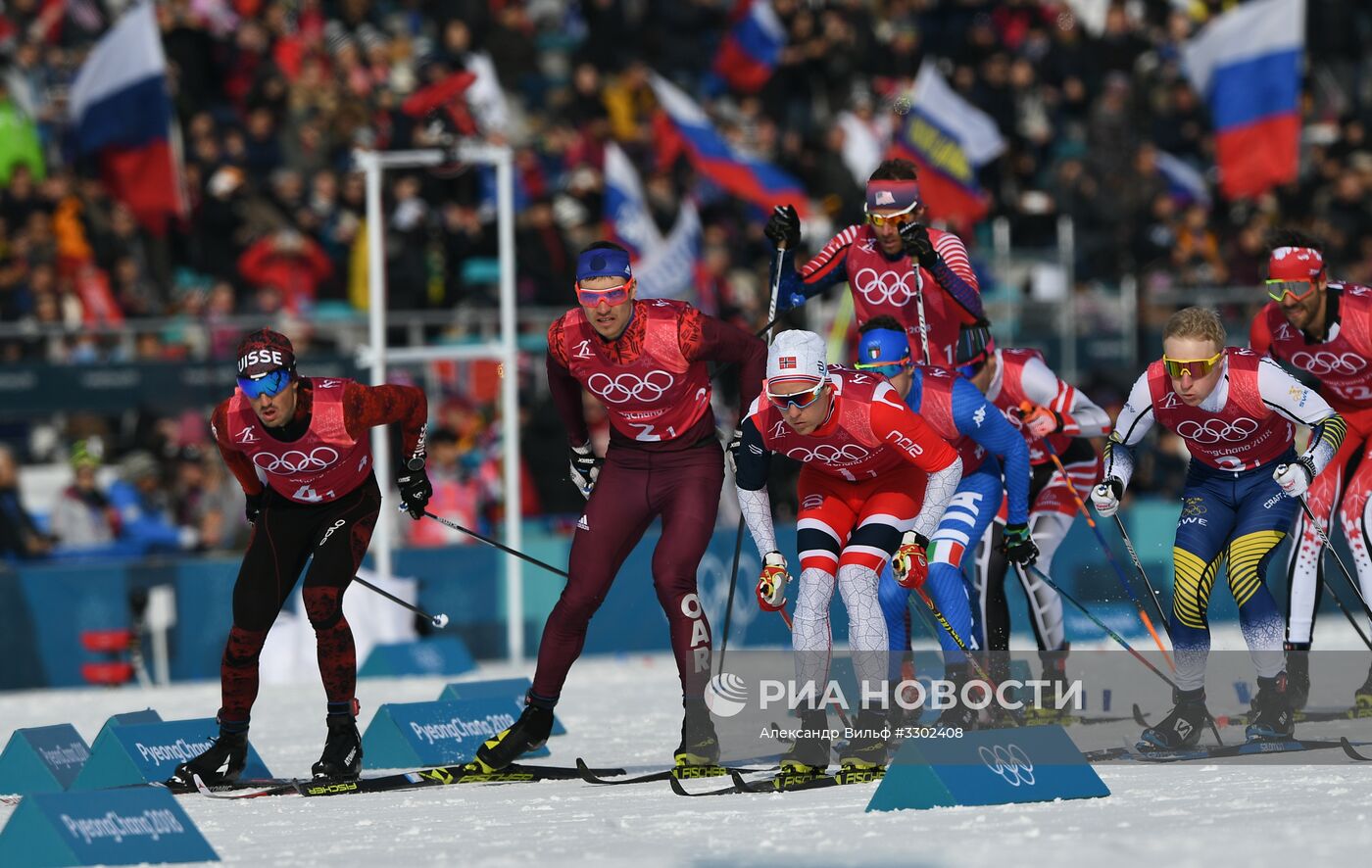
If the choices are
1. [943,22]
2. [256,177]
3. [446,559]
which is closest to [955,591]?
[446,559]

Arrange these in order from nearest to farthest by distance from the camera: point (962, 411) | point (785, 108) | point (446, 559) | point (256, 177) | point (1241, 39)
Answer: point (962, 411), point (446, 559), point (256, 177), point (1241, 39), point (785, 108)

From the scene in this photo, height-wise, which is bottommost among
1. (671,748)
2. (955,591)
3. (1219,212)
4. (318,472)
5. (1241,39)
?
(671,748)

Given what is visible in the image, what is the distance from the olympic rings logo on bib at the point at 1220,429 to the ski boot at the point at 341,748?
3.78 meters

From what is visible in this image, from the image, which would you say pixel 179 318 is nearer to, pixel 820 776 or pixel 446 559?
pixel 446 559

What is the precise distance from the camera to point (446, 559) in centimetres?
1641

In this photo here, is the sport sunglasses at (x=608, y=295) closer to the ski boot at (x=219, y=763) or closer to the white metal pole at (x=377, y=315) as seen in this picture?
the ski boot at (x=219, y=763)

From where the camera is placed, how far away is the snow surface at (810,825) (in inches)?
265

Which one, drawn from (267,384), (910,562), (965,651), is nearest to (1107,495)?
(965,651)

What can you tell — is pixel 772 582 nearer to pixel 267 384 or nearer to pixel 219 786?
pixel 267 384

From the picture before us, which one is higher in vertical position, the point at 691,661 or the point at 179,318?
the point at 179,318

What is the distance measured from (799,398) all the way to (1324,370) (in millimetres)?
3278

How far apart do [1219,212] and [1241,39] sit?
6.38 ft

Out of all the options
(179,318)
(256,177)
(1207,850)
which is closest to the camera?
(1207,850)

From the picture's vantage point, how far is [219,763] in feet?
30.9
